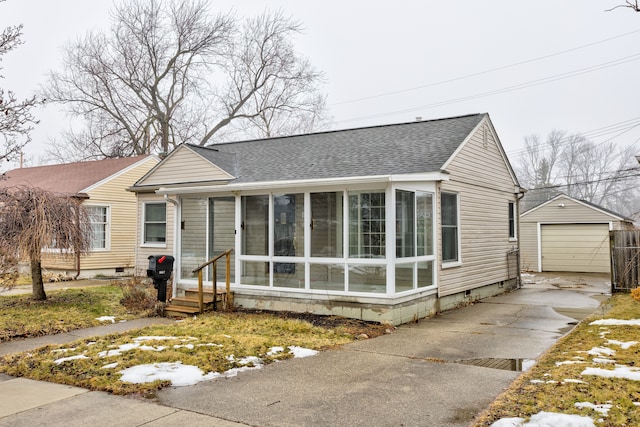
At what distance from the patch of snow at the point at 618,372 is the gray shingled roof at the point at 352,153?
520 cm

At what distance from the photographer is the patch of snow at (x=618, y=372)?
198 inches

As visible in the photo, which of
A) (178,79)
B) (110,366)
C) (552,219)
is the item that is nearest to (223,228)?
(110,366)

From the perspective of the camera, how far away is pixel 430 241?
10.2m

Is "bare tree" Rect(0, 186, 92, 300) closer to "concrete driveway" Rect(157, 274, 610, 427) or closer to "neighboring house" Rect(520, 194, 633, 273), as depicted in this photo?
"concrete driveway" Rect(157, 274, 610, 427)

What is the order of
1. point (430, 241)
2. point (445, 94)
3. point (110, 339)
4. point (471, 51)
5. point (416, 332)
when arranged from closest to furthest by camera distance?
point (110, 339)
point (416, 332)
point (430, 241)
point (471, 51)
point (445, 94)

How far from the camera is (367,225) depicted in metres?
9.24

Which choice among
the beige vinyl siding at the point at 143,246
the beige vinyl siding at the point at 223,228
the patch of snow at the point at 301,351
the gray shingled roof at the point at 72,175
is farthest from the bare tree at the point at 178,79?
the patch of snow at the point at 301,351

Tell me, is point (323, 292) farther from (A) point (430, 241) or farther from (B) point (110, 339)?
(B) point (110, 339)

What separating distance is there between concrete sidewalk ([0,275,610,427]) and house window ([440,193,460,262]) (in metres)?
3.20

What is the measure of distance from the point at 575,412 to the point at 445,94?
40534mm

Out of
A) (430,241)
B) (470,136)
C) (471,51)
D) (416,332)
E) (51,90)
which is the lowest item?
(416,332)

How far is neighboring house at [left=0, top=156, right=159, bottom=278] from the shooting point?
56.9ft

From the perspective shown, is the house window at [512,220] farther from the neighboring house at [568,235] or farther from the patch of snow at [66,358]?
the patch of snow at [66,358]

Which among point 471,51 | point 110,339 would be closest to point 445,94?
point 471,51
